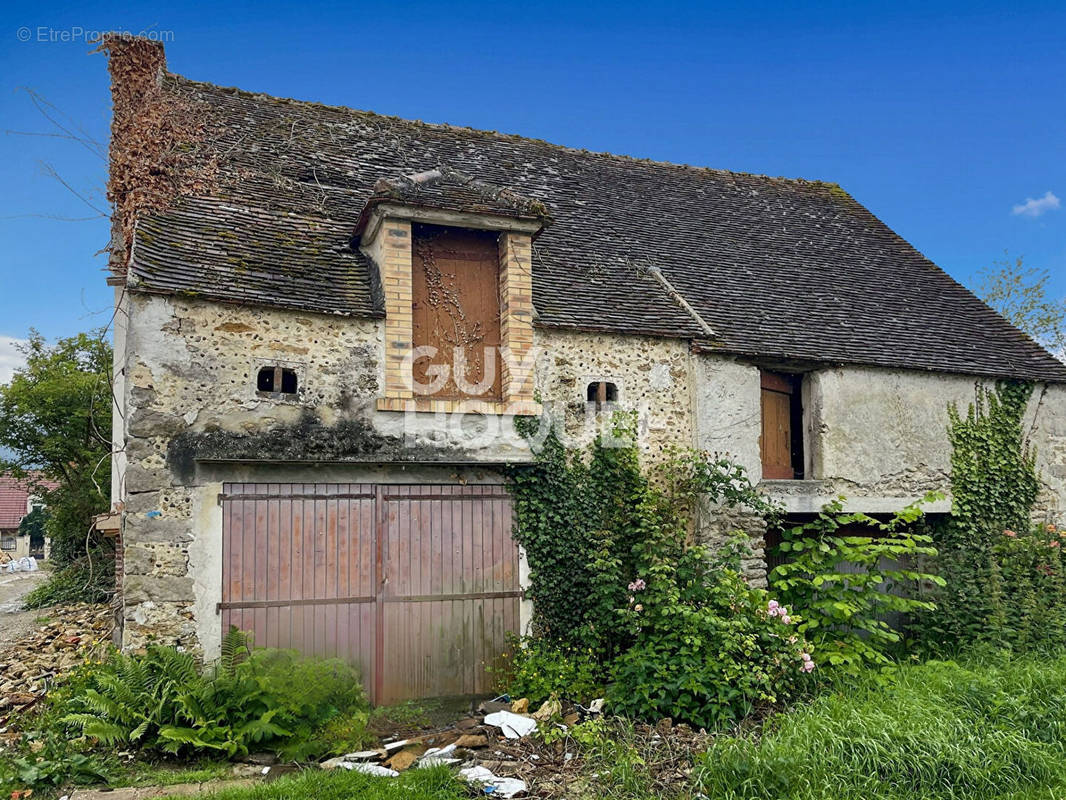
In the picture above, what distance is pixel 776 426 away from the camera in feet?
32.6

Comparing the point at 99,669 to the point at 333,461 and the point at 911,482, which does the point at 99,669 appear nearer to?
the point at 333,461

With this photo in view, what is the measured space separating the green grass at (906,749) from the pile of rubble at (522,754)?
1.30 feet

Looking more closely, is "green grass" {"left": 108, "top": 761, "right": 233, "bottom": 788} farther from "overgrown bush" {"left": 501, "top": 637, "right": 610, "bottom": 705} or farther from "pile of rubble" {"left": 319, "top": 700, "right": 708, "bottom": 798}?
"overgrown bush" {"left": 501, "top": 637, "right": 610, "bottom": 705}

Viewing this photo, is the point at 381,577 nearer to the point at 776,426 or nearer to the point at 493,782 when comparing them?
the point at 493,782

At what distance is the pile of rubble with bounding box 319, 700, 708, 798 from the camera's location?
18.3 ft

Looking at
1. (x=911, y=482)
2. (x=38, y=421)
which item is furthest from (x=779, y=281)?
(x=38, y=421)

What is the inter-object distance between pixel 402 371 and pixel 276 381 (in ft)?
3.81

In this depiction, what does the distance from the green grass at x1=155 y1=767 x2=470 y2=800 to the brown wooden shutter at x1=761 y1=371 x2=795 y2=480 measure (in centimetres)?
572

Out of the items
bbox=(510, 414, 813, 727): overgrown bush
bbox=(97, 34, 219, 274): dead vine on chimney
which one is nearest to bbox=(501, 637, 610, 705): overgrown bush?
bbox=(510, 414, 813, 727): overgrown bush

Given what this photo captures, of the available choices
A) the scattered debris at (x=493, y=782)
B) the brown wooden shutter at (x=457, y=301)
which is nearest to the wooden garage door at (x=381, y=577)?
the brown wooden shutter at (x=457, y=301)

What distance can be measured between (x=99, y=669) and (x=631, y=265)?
717 cm

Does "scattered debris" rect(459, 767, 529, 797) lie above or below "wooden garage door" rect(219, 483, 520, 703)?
below

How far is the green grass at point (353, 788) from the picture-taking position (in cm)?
521

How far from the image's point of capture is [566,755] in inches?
239
